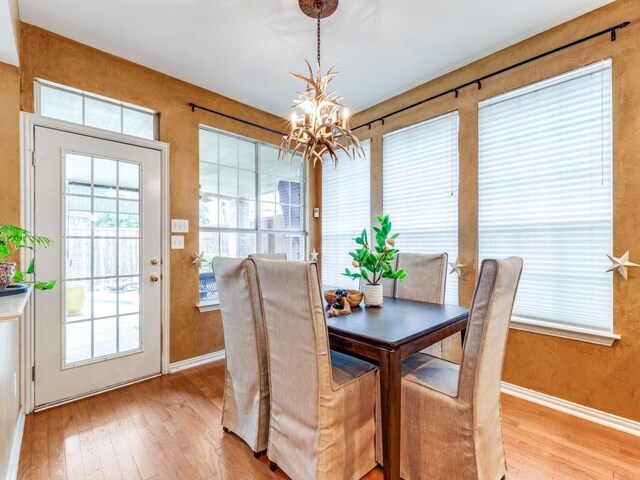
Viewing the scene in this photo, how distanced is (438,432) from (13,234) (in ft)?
6.89

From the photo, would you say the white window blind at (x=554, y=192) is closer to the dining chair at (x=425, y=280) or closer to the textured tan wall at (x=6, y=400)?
the dining chair at (x=425, y=280)

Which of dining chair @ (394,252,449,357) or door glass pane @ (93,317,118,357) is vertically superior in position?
dining chair @ (394,252,449,357)

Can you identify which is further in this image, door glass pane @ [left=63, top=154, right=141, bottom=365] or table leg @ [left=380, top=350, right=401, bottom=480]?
door glass pane @ [left=63, top=154, right=141, bottom=365]

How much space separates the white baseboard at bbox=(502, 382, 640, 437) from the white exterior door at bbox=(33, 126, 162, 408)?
118 inches

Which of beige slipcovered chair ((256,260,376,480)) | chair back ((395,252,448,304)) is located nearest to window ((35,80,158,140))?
beige slipcovered chair ((256,260,376,480))

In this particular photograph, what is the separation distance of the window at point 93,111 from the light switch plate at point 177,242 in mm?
923

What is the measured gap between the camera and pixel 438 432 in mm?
1406

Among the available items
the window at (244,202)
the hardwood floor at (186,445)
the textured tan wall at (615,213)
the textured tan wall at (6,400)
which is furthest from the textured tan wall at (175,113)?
the textured tan wall at (615,213)

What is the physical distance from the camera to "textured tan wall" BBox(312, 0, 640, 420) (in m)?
1.96

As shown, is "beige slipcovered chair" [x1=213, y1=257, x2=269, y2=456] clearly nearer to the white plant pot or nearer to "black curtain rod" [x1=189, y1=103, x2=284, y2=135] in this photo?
the white plant pot

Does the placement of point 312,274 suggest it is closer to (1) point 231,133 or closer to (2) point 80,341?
(2) point 80,341

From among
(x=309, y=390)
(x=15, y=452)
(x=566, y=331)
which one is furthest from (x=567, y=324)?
(x=15, y=452)

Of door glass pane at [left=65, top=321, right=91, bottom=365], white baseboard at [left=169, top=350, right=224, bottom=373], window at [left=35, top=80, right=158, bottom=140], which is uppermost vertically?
window at [left=35, top=80, right=158, bottom=140]

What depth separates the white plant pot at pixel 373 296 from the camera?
6.75ft
